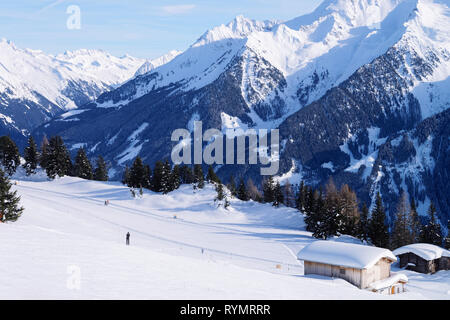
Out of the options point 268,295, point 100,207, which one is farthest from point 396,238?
point 268,295

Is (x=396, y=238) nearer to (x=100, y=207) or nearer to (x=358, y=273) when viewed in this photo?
(x=358, y=273)

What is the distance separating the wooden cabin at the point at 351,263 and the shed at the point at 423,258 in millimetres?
22439

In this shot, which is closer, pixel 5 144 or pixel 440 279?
pixel 440 279

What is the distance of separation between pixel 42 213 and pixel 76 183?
34014mm

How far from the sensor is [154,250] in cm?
3872

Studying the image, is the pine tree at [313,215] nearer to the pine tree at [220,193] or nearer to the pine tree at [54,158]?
Answer: the pine tree at [220,193]

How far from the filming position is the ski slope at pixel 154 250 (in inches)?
808

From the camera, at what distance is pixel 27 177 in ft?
283

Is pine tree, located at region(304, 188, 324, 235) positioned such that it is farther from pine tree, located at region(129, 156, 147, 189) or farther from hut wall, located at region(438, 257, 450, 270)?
pine tree, located at region(129, 156, 147, 189)

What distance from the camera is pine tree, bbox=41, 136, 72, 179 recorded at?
84688 mm

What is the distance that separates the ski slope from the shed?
2380 mm

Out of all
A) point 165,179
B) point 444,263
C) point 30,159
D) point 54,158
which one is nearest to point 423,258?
point 444,263

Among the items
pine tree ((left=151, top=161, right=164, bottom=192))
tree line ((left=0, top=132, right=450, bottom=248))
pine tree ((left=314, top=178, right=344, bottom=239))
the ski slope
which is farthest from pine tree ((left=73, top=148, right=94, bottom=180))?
pine tree ((left=314, top=178, right=344, bottom=239))
